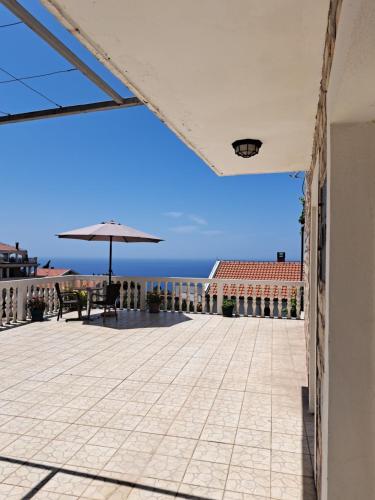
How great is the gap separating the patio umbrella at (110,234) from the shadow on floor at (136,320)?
Result: 1.55m

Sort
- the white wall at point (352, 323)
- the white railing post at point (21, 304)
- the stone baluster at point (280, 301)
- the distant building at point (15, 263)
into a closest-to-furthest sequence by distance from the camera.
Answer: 1. the white wall at point (352, 323)
2. the white railing post at point (21, 304)
3. the stone baluster at point (280, 301)
4. the distant building at point (15, 263)

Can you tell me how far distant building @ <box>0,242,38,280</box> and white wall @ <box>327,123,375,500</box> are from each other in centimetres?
4495

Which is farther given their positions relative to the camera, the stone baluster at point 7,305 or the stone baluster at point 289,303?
the stone baluster at point 289,303

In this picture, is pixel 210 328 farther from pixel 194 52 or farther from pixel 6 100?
pixel 194 52

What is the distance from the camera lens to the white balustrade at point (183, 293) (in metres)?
6.73

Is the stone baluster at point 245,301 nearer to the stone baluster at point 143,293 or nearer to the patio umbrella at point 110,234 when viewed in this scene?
the patio umbrella at point 110,234

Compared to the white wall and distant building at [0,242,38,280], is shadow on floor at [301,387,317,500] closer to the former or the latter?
the white wall

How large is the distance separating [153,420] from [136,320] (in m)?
4.08

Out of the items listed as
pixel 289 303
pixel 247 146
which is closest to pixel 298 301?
pixel 289 303

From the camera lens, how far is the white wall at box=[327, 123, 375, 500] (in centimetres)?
114

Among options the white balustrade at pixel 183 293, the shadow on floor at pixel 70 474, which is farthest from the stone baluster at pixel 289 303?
the shadow on floor at pixel 70 474

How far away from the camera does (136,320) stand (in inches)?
264

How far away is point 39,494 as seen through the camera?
73.2 inches

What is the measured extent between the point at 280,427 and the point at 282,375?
118 cm
